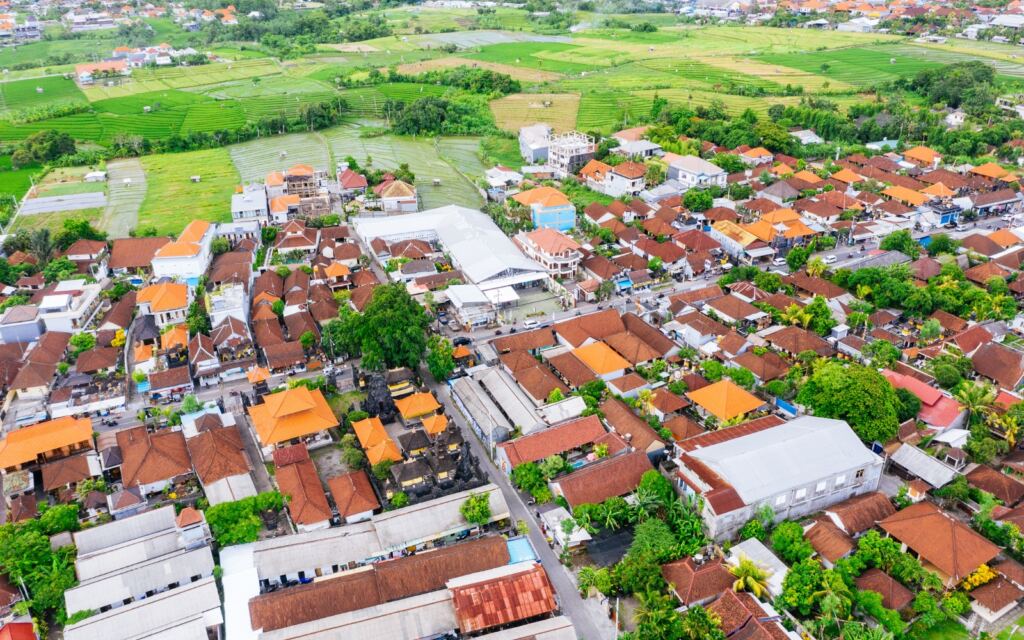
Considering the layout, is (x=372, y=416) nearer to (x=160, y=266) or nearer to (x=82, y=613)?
(x=82, y=613)

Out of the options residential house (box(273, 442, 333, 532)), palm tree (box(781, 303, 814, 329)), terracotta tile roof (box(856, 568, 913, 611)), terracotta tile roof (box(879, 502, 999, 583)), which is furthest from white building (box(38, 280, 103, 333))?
terracotta tile roof (box(879, 502, 999, 583))

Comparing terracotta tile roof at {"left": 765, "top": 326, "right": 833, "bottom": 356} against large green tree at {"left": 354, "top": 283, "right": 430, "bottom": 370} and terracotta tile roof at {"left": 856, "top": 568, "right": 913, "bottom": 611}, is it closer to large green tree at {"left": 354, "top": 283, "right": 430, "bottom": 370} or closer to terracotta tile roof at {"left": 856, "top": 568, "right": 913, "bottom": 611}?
terracotta tile roof at {"left": 856, "top": 568, "right": 913, "bottom": 611}

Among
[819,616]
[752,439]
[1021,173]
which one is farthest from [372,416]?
[1021,173]

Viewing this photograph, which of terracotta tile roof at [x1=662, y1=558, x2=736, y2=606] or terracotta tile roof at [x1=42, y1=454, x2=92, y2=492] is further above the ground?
terracotta tile roof at [x1=42, y1=454, x2=92, y2=492]

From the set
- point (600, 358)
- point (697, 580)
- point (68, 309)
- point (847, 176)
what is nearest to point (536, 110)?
point (847, 176)

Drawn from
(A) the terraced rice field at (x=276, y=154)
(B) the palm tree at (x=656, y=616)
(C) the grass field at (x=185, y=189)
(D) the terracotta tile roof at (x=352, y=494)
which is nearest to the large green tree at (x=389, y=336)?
(D) the terracotta tile roof at (x=352, y=494)

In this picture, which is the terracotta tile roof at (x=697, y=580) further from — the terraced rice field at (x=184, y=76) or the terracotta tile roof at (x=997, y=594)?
the terraced rice field at (x=184, y=76)

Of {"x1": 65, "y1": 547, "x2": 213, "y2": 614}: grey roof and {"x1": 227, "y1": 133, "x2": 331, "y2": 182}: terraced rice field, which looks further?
{"x1": 227, "y1": 133, "x2": 331, "y2": 182}: terraced rice field
